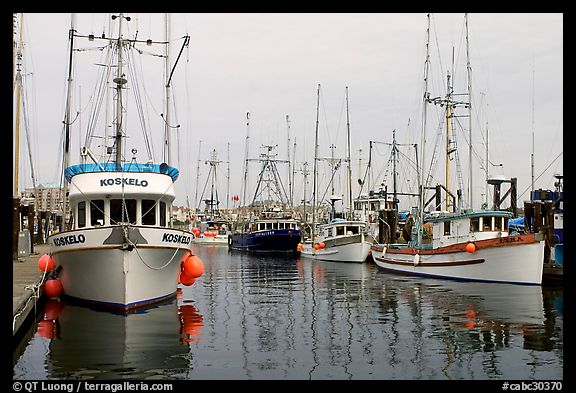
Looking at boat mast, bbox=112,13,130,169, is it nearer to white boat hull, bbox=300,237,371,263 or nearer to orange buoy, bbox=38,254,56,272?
orange buoy, bbox=38,254,56,272

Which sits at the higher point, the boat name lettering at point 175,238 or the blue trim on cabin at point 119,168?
the blue trim on cabin at point 119,168

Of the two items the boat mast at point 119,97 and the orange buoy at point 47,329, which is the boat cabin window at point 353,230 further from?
the orange buoy at point 47,329

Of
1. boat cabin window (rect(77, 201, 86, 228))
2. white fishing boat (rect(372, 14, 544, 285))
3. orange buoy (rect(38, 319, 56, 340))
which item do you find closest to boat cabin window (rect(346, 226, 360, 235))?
white fishing boat (rect(372, 14, 544, 285))

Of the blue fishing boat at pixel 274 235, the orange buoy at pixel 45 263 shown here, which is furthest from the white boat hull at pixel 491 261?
the blue fishing boat at pixel 274 235

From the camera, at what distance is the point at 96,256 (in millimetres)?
16500

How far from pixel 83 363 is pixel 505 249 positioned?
1979cm

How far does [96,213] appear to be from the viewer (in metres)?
18.6

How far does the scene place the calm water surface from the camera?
423 inches

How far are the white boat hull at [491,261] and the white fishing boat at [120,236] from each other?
13.9 m


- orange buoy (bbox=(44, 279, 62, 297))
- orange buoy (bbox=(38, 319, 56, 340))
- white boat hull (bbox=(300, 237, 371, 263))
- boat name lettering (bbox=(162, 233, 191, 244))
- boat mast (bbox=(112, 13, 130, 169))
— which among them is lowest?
white boat hull (bbox=(300, 237, 371, 263))

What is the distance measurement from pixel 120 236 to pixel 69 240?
2084 millimetres

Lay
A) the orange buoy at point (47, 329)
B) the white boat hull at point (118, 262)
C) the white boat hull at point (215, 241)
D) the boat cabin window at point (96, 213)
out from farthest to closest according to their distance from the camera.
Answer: the white boat hull at point (215, 241) < the boat cabin window at point (96, 213) < the white boat hull at point (118, 262) < the orange buoy at point (47, 329)

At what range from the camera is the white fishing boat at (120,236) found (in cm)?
1638
